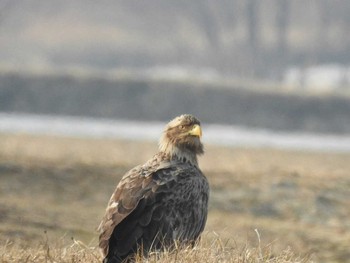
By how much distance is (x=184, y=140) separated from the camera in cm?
859

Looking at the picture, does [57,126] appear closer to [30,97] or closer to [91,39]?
[30,97]

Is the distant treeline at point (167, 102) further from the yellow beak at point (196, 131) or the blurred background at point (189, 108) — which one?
the yellow beak at point (196, 131)

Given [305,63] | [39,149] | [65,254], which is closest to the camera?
[65,254]

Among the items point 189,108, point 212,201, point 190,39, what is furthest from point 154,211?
point 190,39

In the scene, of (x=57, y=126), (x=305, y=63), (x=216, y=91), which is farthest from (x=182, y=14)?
(x=57, y=126)

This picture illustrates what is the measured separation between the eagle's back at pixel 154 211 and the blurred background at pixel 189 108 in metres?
2.76

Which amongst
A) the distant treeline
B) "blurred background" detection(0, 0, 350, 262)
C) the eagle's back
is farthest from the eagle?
the distant treeline

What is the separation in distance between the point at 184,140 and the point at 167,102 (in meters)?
28.5

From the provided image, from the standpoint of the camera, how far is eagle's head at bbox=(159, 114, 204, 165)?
8.59 meters

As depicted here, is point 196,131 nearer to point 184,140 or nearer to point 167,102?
point 184,140

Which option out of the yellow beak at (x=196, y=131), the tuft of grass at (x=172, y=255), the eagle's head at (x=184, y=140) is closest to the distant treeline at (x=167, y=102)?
A: the eagle's head at (x=184, y=140)

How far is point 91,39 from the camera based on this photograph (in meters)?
64.9

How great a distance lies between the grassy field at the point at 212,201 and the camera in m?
9.26

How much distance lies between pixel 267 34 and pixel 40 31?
14677 millimetres
